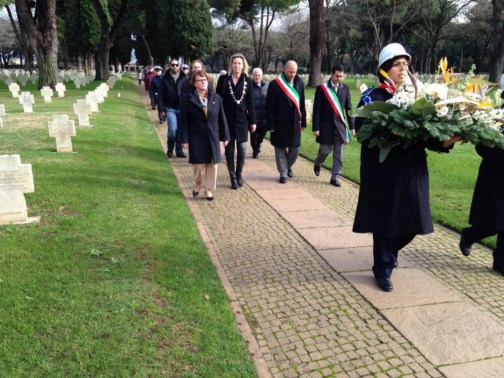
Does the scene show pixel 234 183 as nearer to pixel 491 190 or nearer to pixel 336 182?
pixel 336 182

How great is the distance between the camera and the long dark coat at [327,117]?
748cm

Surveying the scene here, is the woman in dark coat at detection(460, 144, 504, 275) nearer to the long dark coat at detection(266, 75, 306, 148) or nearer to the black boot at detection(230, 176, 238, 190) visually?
the long dark coat at detection(266, 75, 306, 148)

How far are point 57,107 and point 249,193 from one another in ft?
40.5

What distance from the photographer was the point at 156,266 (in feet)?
14.2

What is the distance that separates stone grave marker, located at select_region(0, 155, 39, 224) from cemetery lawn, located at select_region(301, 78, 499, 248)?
4410 millimetres

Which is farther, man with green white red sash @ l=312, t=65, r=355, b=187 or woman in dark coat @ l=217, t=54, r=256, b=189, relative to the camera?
man with green white red sash @ l=312, t=65, r=355, b=187

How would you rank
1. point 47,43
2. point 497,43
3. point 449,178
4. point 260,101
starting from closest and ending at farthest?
point 449,178
point 260,101
point 47,43
point 497,43

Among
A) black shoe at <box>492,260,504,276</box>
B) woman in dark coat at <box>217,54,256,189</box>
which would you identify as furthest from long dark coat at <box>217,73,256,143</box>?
black shoe at <box>492,260,504,276</box>

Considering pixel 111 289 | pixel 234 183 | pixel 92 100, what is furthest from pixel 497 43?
pixel 111 289

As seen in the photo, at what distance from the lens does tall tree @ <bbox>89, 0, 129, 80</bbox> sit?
30297 millimetres

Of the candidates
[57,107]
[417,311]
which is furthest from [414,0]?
[417,311]

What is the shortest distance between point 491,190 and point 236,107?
4.13 meters

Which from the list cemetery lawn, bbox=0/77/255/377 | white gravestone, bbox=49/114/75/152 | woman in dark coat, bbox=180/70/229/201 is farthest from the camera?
white gravestone, bbox=49/114/75/152

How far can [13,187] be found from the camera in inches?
201
